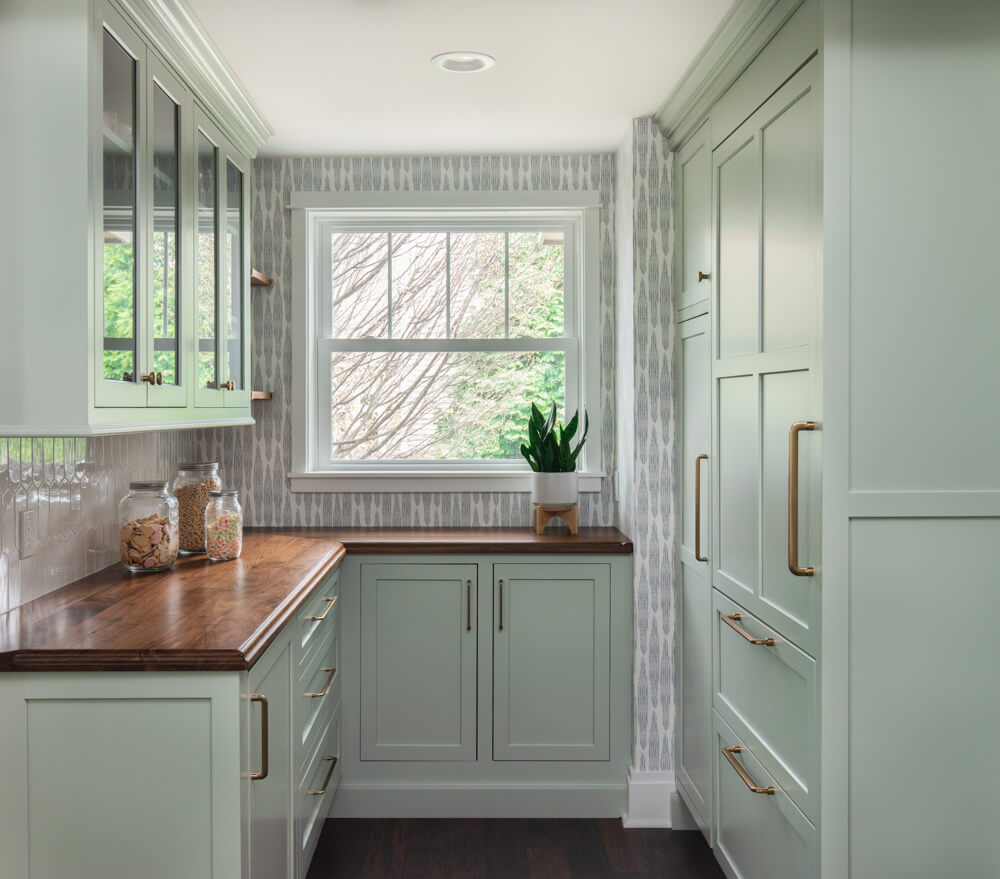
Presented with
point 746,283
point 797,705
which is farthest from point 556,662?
point 746,283

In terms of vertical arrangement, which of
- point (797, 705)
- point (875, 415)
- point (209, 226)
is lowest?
point (797, 705)

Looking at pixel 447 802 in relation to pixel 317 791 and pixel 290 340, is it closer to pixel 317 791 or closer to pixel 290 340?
pixel 317 791

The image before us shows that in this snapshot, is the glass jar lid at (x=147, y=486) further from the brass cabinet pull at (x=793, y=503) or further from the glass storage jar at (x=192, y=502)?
the brass cabinet pull at (x=793, y=503)

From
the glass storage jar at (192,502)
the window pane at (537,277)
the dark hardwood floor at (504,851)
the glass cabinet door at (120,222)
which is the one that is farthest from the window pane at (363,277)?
the dark hardwood floor at (504,851)

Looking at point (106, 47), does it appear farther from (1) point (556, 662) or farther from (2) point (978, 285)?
(1) point (556, 662)

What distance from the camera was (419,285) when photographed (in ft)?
11.0

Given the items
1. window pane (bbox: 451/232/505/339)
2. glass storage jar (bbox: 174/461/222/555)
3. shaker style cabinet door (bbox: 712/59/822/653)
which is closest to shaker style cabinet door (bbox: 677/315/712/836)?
shaker style cabinet door (bbox: 712/59/822/653)

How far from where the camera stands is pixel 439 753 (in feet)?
9.53

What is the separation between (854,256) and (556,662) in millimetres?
1808

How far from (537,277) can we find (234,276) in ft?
4.07

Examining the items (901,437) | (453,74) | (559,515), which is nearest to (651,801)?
(559,515)

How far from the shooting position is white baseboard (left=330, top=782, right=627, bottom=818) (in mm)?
2902

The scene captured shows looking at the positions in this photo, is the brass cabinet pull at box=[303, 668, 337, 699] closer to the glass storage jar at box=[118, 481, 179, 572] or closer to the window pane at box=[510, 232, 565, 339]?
the glass storage jar at box=[118, 481, 179, 572]

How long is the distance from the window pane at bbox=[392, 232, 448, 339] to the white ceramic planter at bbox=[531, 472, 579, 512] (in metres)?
0.79
